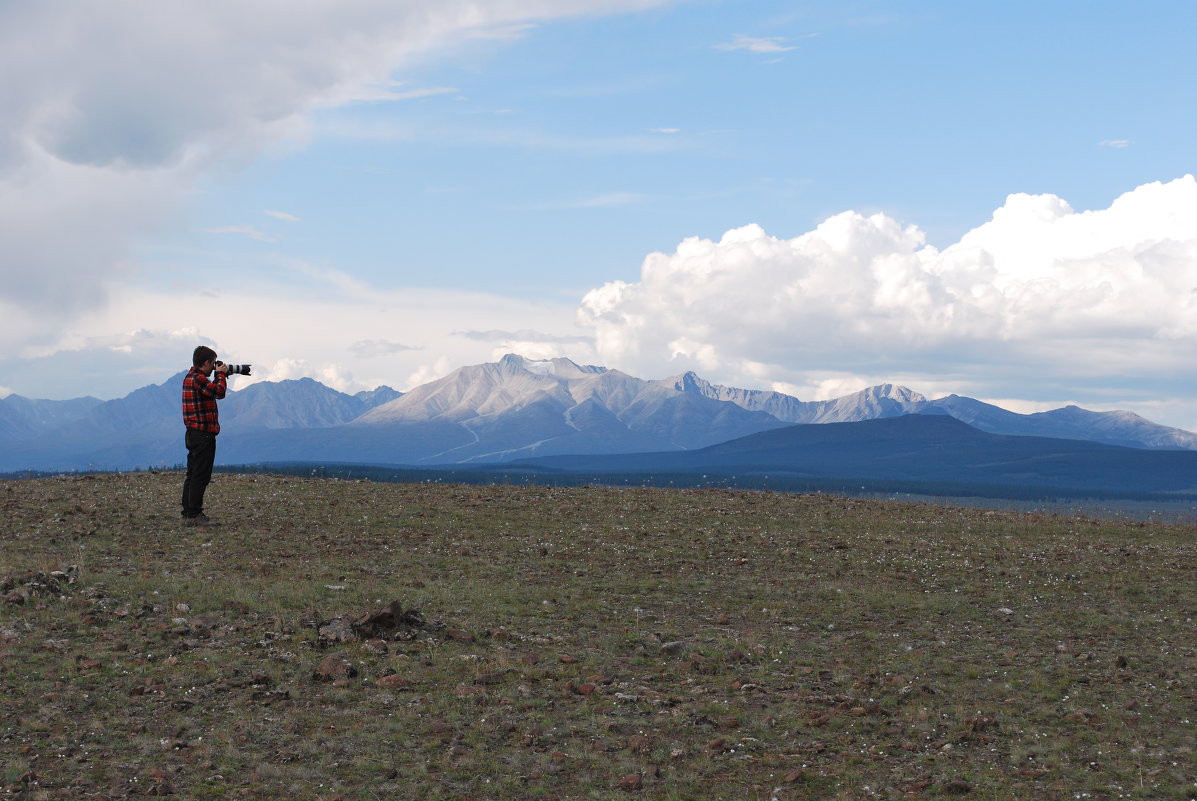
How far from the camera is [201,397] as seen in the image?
28062 mm

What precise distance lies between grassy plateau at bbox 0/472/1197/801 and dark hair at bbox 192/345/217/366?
4919mm

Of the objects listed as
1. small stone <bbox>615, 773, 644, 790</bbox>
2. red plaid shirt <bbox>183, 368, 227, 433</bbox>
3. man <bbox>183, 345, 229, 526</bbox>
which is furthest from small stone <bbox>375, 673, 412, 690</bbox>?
red plaid shirt <bbox>183, 368, 227, 433</bbox>

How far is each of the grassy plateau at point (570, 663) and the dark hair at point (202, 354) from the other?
16.1 feet

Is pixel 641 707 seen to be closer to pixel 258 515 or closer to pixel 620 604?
pixel 620 604

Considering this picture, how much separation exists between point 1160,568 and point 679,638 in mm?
17488

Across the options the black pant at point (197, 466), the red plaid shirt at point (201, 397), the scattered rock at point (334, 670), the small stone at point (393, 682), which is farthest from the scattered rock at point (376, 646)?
the red plaid shirt at point (201, 397)

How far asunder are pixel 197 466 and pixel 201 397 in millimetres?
2200

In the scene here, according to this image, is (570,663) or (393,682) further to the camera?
(570,663)

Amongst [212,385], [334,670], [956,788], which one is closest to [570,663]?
[334,670]

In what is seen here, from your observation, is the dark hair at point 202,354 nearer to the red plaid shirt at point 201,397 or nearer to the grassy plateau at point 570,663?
the red plaid shirt at point 201,397

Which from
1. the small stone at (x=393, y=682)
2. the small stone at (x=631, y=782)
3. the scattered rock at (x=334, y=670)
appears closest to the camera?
the small stone at (x=631, y=782)

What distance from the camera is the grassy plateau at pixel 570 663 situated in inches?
539

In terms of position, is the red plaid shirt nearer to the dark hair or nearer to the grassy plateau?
the dark hair

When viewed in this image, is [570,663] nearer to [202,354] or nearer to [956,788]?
[956,788]
